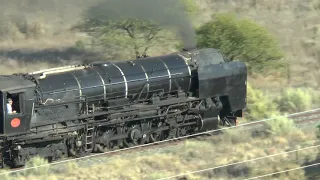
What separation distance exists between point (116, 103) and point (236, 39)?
900 cm

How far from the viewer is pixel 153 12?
24.6 m

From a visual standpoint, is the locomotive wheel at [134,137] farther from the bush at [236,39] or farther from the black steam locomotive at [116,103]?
the bush at [236,39]

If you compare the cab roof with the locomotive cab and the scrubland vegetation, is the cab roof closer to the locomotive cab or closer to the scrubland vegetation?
the locomotive cab

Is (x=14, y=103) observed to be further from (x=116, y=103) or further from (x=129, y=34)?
(x=129, y=34)

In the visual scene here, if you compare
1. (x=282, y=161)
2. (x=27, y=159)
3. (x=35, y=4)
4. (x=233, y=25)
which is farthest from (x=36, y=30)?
(x=282, y=161)

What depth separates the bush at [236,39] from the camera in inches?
890

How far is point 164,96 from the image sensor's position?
16312 mm

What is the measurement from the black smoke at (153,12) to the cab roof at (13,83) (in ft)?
24.7

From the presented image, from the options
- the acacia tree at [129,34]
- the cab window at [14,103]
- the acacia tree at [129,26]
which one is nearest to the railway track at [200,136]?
the cab window at [14,103]

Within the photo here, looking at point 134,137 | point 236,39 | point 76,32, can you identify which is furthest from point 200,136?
point 76,32

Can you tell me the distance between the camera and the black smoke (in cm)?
2036

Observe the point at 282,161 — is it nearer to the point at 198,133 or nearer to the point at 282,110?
the point at 198,133

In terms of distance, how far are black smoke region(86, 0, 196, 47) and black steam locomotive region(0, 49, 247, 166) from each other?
3.03m

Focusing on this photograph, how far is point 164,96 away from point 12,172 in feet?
17.5
